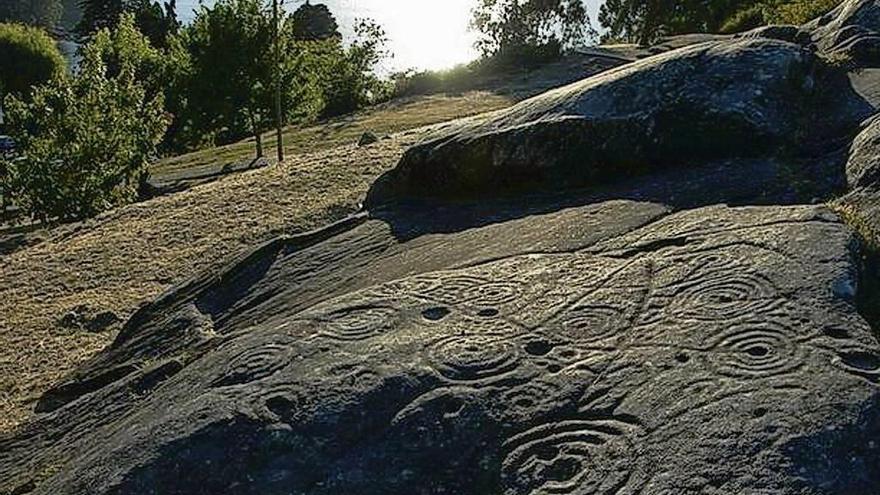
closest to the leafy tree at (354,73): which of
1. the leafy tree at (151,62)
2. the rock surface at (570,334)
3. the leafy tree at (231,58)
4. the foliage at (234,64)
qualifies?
the leafy tree at (151,62)

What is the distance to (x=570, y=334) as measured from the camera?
17.1 ft

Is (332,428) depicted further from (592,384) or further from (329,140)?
(329,140)

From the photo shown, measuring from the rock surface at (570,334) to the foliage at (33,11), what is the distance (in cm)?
13214

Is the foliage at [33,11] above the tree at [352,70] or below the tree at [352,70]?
above

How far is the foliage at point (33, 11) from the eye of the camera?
12825 centimetres

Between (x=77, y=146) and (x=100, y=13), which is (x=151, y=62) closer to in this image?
(x=77, y=146)

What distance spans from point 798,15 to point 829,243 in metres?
14.4

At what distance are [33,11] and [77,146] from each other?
129231mm

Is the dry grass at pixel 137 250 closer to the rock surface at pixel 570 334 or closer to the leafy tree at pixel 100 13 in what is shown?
the rock surface at pixel 570 334

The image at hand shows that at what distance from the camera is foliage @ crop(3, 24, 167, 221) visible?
Answer: 23.2 metres

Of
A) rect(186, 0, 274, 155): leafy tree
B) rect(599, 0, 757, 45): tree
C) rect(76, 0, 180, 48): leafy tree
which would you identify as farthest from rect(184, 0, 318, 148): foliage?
rect(76, 0, 180, 48): leafy tree

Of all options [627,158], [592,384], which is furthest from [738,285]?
[627,158]

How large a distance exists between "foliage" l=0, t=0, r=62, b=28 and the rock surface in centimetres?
13214

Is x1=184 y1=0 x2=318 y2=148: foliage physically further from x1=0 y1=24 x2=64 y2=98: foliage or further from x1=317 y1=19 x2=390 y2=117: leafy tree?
x1=0 y1=24 x2=64 y2=98: foliage
